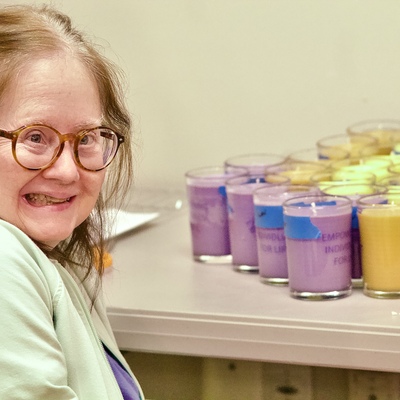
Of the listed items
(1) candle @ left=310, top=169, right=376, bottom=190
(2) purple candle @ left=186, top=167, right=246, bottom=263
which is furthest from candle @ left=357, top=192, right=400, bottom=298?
(2) purple candle @ left=186, top=167, right=246, bottom=263

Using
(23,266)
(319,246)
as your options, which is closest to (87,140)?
(23,266)

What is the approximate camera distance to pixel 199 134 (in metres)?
2.32

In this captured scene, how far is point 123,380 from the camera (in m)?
1.28

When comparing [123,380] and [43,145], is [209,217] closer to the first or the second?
[123,380]

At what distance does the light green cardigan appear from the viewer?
0.98 m

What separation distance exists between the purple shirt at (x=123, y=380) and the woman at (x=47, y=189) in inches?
2.4

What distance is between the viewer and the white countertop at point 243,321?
1330 mm

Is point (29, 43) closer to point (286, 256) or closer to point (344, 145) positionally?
point (286, 256)

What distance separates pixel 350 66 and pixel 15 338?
1343 mm

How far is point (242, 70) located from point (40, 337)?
1.34 metres

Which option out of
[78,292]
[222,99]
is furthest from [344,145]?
[78,292]

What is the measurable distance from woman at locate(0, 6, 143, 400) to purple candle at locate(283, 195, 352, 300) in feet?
1.16

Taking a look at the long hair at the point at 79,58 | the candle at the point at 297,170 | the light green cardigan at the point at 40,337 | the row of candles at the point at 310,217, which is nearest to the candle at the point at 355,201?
the row of candles at the point at 310,217

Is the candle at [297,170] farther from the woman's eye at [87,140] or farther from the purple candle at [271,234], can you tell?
the woman's eye at [87,140]
